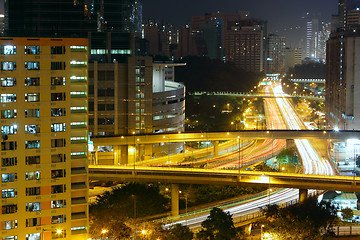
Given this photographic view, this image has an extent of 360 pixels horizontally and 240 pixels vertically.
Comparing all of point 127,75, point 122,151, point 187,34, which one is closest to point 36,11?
point 127,75

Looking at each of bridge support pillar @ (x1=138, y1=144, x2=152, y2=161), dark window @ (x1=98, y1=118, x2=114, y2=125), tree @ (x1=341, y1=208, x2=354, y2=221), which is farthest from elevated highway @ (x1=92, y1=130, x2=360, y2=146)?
tree @ (x1=341, y1=208, x2=354, y2=221)

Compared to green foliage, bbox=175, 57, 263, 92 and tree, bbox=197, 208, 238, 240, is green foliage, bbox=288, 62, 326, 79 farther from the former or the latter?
tree, bbox=197, 208, 238, 240

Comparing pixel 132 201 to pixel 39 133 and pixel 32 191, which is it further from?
pixel 39 133

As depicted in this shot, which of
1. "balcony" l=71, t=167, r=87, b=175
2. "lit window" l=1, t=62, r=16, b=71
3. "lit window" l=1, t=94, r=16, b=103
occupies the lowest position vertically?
"balcony" l=71, t=167, r=87, b=175

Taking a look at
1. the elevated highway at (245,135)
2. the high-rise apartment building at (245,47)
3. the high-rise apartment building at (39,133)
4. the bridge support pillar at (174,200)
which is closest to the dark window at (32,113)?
the high-rise apartment building at (39,133)

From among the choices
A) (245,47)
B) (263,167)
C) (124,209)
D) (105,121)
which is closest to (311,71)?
(245,47)

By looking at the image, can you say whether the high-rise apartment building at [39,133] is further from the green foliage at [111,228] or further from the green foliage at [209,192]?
the green foliage at [209,192]

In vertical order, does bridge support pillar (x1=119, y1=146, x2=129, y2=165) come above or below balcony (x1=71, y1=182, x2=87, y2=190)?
below
